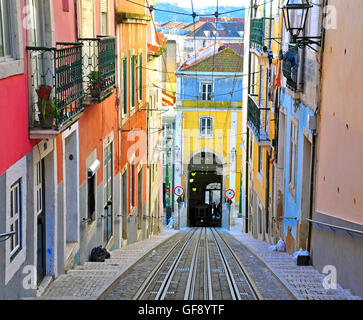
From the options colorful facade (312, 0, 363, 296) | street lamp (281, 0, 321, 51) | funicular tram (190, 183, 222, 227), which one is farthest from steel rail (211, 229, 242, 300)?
funicular tram (190, 183, 222, 227)

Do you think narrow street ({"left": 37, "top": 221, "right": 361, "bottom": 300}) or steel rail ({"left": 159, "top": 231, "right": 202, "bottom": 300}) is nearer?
narrow street ({"left": 37, "top": 221, "right": 361, "bottom": 300})

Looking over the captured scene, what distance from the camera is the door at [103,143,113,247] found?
42.3ft

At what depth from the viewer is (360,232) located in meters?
6.00

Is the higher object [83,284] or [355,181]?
[355,181]

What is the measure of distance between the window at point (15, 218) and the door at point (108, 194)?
19.6ft

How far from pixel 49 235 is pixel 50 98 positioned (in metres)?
1.98

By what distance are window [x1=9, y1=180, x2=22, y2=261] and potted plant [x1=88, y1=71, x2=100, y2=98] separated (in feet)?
11.6

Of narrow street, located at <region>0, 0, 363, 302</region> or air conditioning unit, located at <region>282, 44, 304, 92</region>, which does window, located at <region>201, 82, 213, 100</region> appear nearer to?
narrow street, located at <region>0, 0, 363, 302</region>

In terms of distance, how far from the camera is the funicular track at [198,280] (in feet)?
25.2

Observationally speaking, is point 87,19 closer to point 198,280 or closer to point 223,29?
point 198,280

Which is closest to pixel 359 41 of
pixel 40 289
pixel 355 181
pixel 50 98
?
pixel 355 181

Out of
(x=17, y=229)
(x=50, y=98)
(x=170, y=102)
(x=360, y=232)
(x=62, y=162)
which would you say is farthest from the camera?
(x=170, y=102)

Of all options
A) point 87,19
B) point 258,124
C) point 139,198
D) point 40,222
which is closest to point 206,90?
point 139,198

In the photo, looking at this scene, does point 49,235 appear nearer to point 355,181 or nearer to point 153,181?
point 355,181
